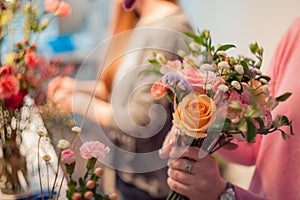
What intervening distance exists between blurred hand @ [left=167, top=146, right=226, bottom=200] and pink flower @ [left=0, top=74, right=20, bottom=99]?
28cm

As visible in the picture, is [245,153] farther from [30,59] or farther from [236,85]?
[30,59]

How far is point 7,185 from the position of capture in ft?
3.05

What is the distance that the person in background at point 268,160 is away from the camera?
79cm

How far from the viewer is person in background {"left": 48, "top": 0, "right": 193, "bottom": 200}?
102 cm

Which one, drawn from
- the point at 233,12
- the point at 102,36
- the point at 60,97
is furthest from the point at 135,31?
the point at 102,36

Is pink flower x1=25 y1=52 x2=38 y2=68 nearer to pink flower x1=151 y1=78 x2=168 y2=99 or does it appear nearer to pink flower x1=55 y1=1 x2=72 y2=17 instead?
pink flower x1=55 y1=1 x2=72 y2=17

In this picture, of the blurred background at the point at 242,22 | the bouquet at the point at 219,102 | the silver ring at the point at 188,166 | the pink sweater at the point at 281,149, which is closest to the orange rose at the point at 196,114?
the bouquet at the point at 219,102

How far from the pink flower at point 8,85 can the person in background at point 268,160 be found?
0.27m

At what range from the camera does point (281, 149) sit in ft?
3.05

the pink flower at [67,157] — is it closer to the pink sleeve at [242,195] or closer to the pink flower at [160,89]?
the pink flower at [160,89]

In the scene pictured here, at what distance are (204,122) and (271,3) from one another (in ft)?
3.59

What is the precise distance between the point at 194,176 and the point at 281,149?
9.0 inches

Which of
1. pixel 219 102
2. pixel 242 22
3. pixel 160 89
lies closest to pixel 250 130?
pixel 219 102

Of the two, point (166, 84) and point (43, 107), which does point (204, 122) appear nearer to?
point (166, 84)
